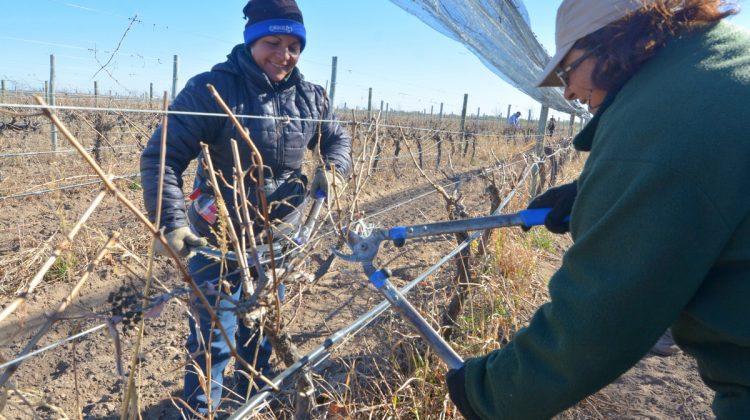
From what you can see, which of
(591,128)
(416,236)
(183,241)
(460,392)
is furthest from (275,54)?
(460,392)

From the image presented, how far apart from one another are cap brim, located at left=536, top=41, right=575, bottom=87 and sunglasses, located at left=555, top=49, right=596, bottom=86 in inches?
0.7

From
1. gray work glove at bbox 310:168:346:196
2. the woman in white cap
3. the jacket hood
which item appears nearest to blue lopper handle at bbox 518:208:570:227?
the woman in white cap

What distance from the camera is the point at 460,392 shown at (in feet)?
3.47

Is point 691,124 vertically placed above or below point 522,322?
above

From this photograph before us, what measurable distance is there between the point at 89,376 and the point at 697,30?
3280mm

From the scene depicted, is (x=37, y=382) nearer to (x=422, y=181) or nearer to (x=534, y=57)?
(x=534, y=57)

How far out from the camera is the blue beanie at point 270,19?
1.98m

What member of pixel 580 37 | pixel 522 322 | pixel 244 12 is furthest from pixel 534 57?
pixel 580 37

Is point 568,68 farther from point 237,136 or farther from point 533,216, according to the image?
point 237,136

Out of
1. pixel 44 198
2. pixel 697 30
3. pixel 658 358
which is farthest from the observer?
pixel 44 198

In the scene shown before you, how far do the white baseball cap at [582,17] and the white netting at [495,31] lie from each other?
7.94 ft

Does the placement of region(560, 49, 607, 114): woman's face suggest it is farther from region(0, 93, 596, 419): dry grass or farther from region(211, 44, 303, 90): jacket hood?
region(211, 44, 303, 90): jacket hood

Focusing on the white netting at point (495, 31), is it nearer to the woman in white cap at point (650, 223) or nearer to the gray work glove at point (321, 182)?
the gray work glove at point (321, 182)

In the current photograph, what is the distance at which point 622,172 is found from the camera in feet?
2.63
